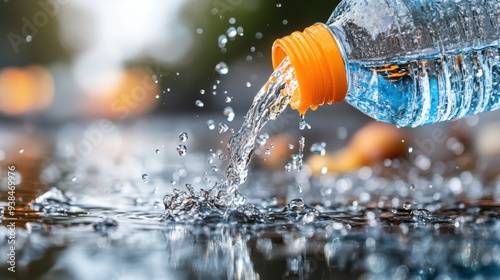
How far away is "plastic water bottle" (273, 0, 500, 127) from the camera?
6.89ft

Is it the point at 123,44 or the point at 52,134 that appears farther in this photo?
the point at 123,44

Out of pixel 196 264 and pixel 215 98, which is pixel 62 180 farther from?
pixel 215 98

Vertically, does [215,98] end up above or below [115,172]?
above

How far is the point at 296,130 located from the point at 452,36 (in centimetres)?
460

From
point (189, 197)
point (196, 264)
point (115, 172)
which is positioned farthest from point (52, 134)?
point (196, 264)

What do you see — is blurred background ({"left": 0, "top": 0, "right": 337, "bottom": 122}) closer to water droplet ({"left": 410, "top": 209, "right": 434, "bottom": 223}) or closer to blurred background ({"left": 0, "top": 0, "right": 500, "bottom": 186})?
blurred background ({"left": 0, "top": 0, "right": 500, "bottom": 186})

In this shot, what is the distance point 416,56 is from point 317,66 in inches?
13.3

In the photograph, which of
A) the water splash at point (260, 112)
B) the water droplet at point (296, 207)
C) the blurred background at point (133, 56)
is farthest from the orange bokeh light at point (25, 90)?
the water droplet at point (296, 207)

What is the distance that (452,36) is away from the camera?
7.09 feet

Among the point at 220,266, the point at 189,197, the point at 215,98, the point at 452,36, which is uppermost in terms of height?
the point at 215,98

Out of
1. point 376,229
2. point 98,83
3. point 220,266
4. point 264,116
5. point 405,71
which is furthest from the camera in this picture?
point 98,83

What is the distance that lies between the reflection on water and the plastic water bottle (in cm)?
31

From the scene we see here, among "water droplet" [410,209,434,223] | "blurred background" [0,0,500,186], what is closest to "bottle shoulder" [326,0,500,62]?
"water droplet" [410,209,434,223]

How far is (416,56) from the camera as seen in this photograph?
2.13 metres
